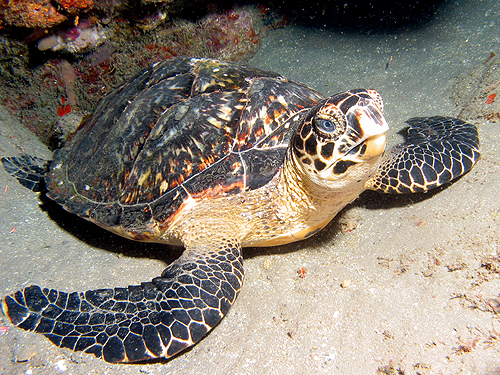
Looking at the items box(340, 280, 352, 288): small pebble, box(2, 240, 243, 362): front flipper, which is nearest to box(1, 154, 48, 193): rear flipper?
box(2, 240, 243, 362): front flipper

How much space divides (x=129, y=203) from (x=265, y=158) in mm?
1310

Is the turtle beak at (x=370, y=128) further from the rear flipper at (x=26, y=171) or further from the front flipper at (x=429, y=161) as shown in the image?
the rear flipper at (x=26, y=171)

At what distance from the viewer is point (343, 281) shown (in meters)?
2.11

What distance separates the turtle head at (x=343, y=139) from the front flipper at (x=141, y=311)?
0.98 metres

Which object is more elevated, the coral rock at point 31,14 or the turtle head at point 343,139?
the coral rock at point 31,14

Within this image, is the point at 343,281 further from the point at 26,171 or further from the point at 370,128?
the point at 26,171

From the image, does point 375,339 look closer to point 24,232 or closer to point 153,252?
point 153,252

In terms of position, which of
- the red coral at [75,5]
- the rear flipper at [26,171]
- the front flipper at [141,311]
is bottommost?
the front flipper at [141,311]

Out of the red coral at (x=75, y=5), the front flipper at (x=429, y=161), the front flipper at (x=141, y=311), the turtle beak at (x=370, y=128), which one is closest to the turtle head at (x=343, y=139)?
the turtle beak at (x=370, y=128)

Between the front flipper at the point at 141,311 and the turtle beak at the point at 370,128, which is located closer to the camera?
the turtle beak at the point at 370,128

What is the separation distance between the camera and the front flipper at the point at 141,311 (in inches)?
68.3

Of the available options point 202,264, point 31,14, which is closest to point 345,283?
point 202,264

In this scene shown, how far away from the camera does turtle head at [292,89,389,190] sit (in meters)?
1.61

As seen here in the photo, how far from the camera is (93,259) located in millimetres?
2680
